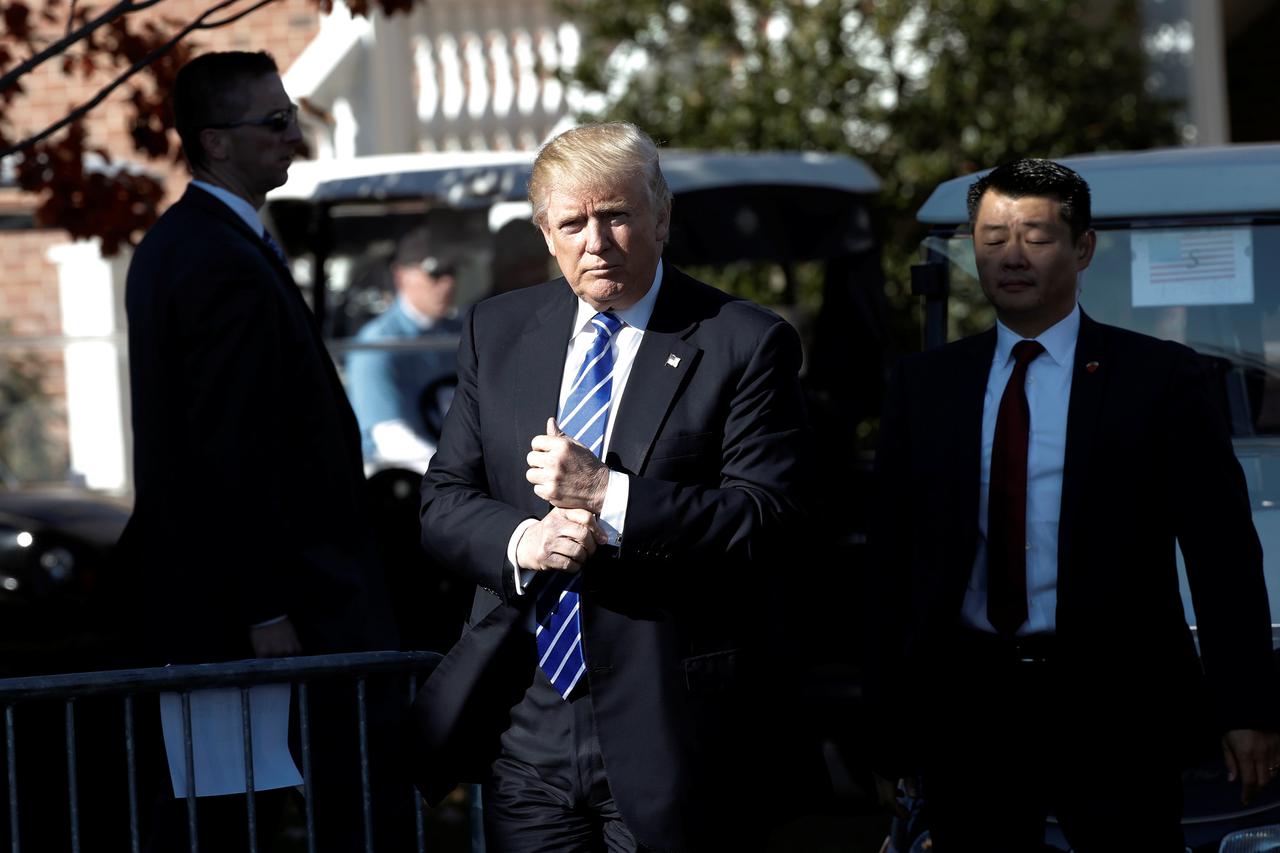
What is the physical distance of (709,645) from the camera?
3346mm

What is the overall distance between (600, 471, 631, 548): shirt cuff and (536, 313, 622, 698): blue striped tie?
0.16 metres

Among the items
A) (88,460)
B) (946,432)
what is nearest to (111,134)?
(88,460)

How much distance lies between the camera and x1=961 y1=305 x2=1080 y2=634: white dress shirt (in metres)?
3.57

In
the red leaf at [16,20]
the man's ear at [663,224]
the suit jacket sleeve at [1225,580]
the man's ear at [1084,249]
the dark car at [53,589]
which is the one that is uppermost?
the red leaf at [16,20]

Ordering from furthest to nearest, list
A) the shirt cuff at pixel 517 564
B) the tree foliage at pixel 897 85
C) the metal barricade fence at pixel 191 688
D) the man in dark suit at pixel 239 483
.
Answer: the tree foliage at pixel 897 85 → the man in dark suit at pixel 239 483 → the metal barricade fence at pixel 191 688 → the shirt cuff at pixel 517 564

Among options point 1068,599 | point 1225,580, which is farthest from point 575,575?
point 1225,580

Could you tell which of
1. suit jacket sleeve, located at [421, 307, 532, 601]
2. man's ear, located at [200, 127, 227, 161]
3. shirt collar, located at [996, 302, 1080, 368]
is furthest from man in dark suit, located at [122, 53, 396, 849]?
shirt collar, located at [996, 302, 1080, 368]

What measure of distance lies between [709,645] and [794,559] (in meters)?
0.30

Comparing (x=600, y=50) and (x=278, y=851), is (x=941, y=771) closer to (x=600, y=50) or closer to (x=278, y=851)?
(x=278, y=851)

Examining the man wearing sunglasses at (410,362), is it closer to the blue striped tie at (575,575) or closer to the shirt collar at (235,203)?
the shirt collar at (235,203)

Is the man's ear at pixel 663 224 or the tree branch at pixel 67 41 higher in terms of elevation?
the tree branch at pixel 67 41

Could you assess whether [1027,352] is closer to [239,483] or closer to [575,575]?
[575,575]

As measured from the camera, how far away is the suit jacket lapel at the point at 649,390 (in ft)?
11.0

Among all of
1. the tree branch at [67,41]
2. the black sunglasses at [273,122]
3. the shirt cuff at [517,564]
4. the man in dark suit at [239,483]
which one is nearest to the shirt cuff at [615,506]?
the shirt cuff at [517,564]
